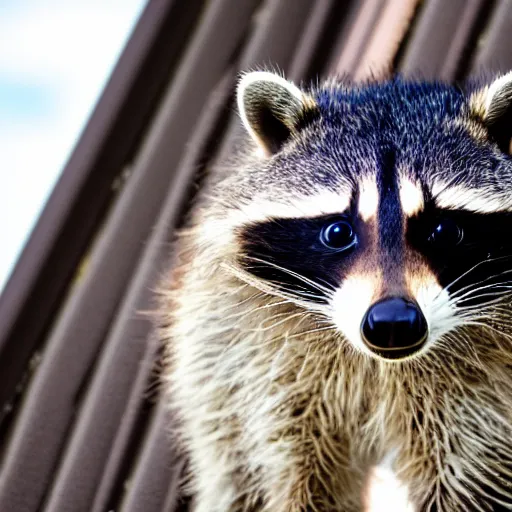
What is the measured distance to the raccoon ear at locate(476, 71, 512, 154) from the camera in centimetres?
113

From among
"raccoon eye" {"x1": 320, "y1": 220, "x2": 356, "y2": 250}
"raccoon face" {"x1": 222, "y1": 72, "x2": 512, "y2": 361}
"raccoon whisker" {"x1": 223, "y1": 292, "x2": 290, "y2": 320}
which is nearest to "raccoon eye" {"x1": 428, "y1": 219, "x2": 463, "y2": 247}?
Answer: "raccoon face" {"x1": 222, "y1": 72, "x2": 512, "y2": 361}

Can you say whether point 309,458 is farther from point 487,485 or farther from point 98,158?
point 98,158

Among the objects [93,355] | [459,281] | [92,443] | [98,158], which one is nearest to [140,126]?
[98,158]

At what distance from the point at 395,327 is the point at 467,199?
0.79 ft

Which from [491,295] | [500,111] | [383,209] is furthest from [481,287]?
[500,111]

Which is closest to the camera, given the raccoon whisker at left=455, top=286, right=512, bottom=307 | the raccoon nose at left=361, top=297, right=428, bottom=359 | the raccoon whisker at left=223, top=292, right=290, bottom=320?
the raccoon nose at left=361, top=297, right=428, bottom=359

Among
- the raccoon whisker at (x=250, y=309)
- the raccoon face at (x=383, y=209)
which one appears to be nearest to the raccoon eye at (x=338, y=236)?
the raccoon face at (x=383, y=209)

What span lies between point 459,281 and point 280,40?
870 mm

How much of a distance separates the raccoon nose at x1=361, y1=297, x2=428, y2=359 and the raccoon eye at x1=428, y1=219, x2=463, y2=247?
0.13 metres

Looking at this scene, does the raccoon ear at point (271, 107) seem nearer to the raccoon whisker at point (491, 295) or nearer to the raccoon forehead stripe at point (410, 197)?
the raccoon forehead stripe at point (410, 197)

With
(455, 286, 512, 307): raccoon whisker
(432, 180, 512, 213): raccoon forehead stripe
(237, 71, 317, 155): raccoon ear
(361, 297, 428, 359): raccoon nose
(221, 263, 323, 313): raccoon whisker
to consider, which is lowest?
(361, 297, 428, 359): raccoon nose

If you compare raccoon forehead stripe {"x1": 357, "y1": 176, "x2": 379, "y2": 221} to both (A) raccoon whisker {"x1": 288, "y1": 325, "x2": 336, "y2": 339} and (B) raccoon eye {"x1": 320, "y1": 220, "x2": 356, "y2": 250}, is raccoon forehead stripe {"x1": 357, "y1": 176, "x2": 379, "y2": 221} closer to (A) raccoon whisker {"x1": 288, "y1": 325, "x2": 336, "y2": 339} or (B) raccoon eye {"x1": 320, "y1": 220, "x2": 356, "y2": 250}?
(B) raccoon eye {"x1": 320, "y1": 220, "x2": 356, "y2": 250}

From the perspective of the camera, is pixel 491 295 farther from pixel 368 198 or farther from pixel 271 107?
pixel 271 107

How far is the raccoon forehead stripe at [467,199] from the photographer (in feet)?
3.51
